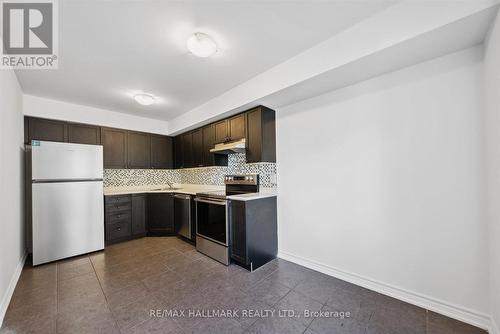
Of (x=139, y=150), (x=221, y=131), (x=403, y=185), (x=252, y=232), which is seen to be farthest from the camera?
(x=139, y=150)

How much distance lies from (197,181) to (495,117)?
4372mm

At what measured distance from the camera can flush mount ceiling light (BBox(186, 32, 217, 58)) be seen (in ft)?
5.99

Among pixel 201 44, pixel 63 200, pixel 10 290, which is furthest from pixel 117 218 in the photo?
pixel 201 44

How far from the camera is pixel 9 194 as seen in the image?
2.12 m

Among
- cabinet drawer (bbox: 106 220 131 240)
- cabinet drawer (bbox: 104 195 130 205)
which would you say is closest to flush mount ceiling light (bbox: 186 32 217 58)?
cabinet drawer (bbox: 104 195 130 205)

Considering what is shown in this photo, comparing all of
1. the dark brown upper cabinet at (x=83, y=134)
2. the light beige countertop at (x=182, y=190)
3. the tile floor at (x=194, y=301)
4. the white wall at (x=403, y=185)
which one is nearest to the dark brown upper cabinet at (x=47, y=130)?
the dark brown upper cabinet at (x=83, y=134)

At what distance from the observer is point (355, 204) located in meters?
2.25

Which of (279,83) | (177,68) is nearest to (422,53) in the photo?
(279,83)

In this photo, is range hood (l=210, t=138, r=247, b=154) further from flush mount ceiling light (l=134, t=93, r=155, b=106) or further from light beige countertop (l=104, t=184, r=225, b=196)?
flush mount ceiling light (l=134, t=93, r=155, b=106)

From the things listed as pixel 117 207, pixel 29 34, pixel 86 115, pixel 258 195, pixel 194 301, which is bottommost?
pixel 194 301

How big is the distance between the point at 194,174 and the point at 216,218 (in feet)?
6.74

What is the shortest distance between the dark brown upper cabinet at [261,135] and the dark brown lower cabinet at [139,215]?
7.88ft

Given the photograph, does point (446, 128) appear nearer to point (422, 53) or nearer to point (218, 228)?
point (422, 53)

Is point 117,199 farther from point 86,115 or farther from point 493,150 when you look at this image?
point 493,150
